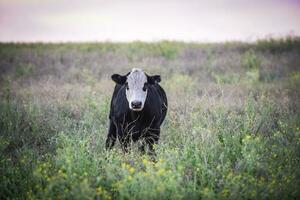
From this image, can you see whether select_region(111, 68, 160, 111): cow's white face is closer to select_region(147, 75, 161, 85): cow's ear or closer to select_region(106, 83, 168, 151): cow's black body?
select_region(147, 75, 161, 85): cow's ear

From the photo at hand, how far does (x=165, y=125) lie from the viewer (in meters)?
8.71

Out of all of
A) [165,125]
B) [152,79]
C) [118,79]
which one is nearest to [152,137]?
[152,79]

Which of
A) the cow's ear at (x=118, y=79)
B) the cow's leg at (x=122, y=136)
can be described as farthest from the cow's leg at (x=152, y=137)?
the cow's ear at (x=118, y=79)

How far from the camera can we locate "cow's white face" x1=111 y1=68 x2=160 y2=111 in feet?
21.2

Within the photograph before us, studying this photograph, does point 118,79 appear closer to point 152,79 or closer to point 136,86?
point 136,86

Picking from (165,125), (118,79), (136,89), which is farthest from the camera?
(165,125)

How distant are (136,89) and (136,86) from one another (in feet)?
0.23

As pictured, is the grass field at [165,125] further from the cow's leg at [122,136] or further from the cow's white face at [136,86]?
the cow's white face at [136,86]

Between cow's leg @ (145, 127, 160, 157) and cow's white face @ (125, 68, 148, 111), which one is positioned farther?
cow's leg @ (145, 127, 160, 157)

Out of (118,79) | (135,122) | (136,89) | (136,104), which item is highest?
(118,79)

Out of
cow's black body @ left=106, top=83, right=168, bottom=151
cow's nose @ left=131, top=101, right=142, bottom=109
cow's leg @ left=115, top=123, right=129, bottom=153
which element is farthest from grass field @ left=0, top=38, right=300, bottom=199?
cow's nose @ left=131, top=101, right=142, bottom=109

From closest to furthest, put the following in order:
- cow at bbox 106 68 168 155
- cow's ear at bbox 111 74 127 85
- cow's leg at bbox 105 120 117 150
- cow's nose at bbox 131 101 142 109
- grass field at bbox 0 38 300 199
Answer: grass field at bbox 0 38 300 199 → cow's nose at bbox 131 101 142 109 → cow at bbox 106 68 168 155 → cow's ear at bbox 111 74 127 85 → cow's leg at bbox 105 120 117 150

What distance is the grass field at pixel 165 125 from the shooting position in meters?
4.95

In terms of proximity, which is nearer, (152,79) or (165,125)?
(152,79)
